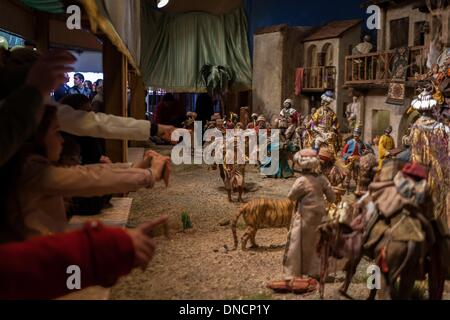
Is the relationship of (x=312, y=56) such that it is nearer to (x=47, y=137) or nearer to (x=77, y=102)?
(x=77, y=102)

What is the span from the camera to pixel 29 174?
2.44 meters

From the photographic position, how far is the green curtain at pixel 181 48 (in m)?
17.5

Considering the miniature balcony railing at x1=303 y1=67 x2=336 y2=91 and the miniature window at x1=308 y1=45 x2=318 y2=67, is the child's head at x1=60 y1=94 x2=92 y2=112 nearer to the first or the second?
the miniature balcony railing at x1=303 y1=67 x2=336 y2=91

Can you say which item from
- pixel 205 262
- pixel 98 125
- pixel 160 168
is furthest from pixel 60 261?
pixel 205 262

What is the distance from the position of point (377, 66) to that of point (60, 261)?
1245 centimetres

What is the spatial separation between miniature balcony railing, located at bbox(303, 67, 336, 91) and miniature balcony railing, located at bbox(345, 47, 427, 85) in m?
2.70

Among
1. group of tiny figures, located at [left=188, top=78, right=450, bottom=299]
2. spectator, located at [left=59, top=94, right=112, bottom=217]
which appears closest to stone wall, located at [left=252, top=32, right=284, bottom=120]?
group of tiny figures, located at [left=188, top=78, right=450, bottom=299]

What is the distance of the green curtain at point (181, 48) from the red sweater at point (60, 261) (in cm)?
1584

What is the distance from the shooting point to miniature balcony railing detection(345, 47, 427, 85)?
11.6m

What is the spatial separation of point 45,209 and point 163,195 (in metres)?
6.59

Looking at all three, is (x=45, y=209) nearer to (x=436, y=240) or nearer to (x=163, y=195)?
(x=436, y=240)

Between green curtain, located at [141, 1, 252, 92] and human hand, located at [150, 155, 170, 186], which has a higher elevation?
green curtain, located at [141, 1, 252, 92]

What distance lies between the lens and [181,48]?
17703 mm
